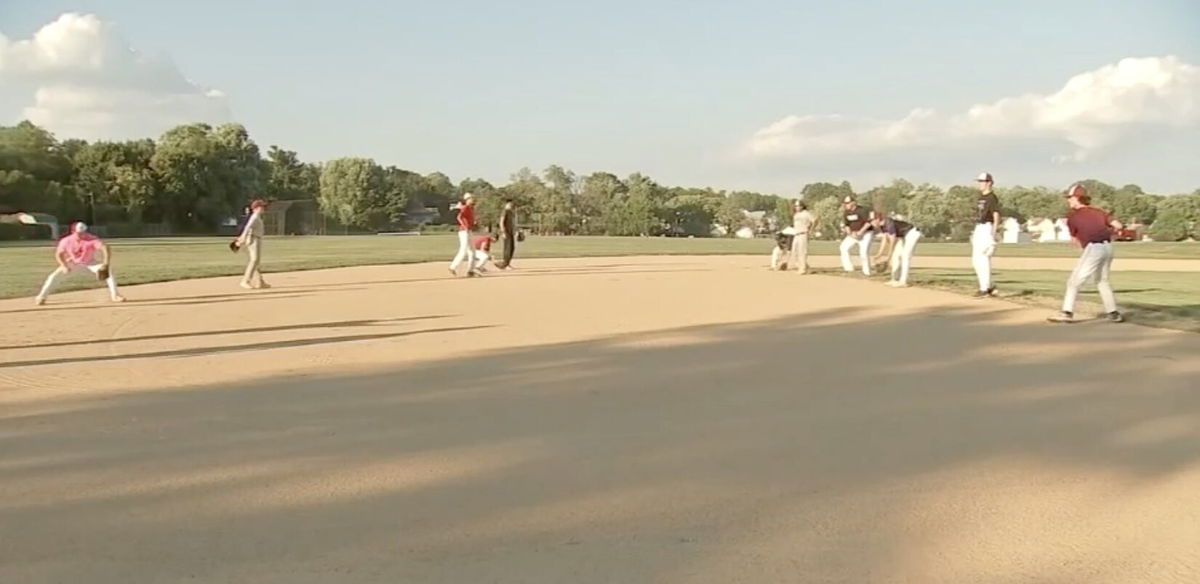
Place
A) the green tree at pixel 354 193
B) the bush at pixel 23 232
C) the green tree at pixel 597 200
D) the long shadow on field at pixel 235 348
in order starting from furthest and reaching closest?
the green tree at pixel 354 193, the green tree at pixel 597 200, the bush at pixel 23 232, the long shadow on field at pixel 235 348

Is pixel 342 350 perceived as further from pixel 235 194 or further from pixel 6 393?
pixel 235 194

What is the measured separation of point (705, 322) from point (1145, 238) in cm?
7608

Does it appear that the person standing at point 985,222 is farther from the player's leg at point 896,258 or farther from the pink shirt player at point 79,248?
the pink shirt player at point 79,248

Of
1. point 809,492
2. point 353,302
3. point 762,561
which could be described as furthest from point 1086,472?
point 353,302

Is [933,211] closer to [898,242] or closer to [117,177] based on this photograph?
[117,177]

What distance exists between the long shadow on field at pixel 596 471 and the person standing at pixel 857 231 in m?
11.8

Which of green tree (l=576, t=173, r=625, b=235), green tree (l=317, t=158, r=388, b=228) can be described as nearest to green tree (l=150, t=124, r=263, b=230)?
green tree (l=317, t=158, r=388, b=228)

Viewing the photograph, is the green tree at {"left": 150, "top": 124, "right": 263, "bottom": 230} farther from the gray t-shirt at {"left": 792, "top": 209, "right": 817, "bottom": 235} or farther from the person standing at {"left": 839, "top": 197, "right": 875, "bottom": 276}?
the person standing at {"left": 839, "top": 197, "right": 875, "bottom": 276}

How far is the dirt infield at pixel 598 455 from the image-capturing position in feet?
13.1

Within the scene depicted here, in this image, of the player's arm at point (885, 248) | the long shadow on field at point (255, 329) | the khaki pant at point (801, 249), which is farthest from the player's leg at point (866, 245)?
the long shadow on field at point (255, 329)

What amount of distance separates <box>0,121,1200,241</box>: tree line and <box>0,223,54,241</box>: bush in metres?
0.63

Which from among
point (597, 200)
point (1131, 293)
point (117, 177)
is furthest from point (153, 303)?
point (597, 200)

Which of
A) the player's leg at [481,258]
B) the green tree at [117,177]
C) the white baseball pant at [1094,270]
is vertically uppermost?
the green tree at [117,177]

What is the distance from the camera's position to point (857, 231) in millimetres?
21031
